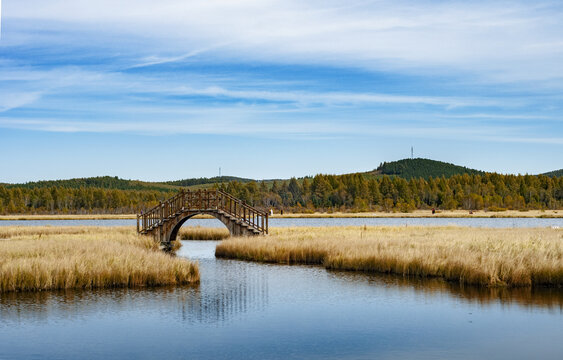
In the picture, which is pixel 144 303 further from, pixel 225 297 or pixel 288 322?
pixel 288 322

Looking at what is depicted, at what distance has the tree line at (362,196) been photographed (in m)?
165

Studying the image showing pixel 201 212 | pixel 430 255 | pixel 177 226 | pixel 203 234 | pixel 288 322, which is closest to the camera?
pixel 288 322

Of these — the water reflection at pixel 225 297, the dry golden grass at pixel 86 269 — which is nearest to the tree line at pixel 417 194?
the water reflection at pixel 225 297

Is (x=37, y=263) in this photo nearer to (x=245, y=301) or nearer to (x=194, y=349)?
(x=245, y=301)

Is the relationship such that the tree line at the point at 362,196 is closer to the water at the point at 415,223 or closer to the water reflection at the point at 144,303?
the water at the point at 415,223

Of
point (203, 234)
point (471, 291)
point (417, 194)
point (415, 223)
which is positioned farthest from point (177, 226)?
point (417, 194)

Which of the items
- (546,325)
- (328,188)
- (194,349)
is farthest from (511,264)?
(328,188)

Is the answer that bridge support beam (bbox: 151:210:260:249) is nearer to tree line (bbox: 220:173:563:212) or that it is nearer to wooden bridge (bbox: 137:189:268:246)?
wooden bridge (bbox: 137:189:268:246)

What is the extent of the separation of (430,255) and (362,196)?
146m

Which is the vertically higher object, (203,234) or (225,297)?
(203,234)

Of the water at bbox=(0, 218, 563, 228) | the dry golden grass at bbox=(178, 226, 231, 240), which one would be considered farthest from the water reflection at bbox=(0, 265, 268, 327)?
the water at bbox=(0, 218, 563, 228)

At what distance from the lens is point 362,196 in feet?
568

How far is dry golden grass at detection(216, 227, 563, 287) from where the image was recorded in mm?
24328

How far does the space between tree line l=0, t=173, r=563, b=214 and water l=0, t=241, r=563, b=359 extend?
13740 centimetres
